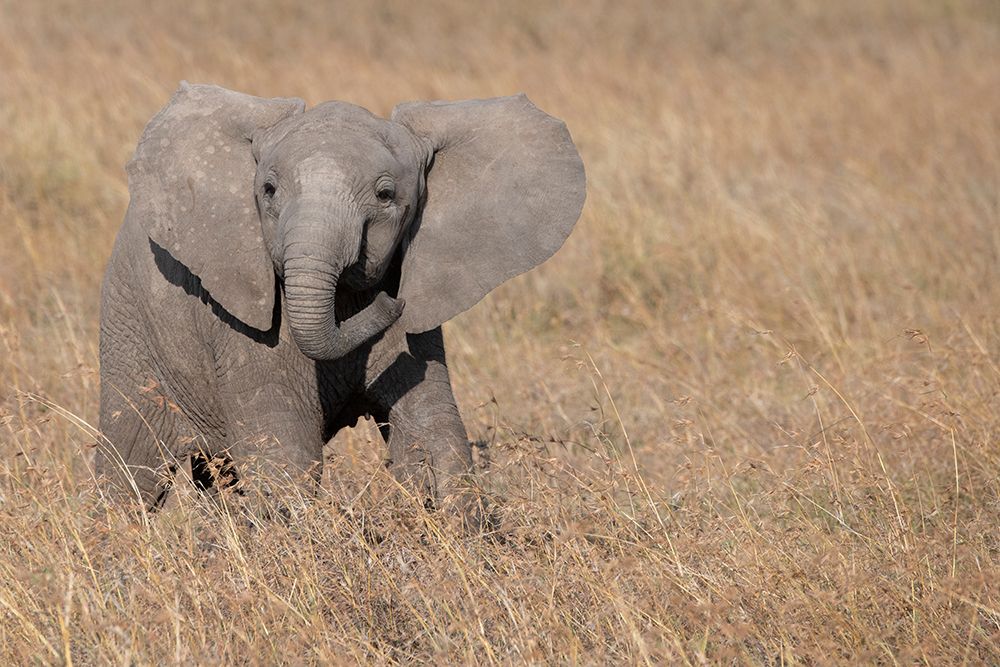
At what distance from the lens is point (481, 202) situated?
15.4 ft

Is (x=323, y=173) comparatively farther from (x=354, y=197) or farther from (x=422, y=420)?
(x=422, y=420)

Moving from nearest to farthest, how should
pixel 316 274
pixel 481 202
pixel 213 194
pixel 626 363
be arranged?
pixel 316 274 < pixel 213 194 < pixel 481 202 < pixel 626 363

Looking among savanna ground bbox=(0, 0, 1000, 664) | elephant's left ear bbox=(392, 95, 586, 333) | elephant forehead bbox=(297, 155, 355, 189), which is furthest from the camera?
elephant's left ear bbox=(392, 95, 586, 333)

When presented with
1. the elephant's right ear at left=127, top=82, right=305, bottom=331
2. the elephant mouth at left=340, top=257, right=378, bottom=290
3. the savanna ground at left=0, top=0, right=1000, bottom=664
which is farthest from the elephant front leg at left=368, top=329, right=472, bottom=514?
the elephant's right ear at left=127, top=82, right=305, bottom=331

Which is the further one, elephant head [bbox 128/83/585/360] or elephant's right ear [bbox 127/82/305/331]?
elephant's right ear [bbox 127/82/305/331]

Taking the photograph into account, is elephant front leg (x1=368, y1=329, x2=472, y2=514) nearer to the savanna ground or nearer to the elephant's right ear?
the savanna ground

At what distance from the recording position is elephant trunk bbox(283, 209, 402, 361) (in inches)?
159

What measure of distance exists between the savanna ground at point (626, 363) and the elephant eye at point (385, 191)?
0.80 m

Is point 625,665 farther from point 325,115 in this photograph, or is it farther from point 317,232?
point 325,115

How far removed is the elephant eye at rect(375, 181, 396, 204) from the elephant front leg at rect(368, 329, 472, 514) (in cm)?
53

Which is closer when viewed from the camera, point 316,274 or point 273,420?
point 316,274

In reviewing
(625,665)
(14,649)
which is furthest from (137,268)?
(625,665)

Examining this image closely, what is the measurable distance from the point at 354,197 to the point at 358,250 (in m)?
0.15

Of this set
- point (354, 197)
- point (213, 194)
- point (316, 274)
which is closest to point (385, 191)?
point (354, 197)
